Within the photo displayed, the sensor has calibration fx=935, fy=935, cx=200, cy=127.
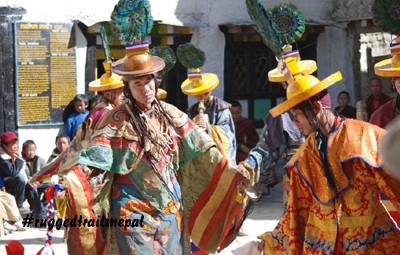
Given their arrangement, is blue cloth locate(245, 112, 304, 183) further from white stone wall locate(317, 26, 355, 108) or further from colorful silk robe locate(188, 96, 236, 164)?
white stone wall locate(317, 26, 355, 108)

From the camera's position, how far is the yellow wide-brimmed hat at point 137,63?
17.7 ft

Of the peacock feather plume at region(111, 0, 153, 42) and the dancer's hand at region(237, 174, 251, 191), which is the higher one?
the peacock feather plume at region(111, 0, 153, 42)

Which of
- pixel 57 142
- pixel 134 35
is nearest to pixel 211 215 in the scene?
pixel 134 35

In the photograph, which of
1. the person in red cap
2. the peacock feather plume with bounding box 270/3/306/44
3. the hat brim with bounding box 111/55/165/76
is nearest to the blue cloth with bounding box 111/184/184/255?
the hat brim with bounding box 111/55/165/76

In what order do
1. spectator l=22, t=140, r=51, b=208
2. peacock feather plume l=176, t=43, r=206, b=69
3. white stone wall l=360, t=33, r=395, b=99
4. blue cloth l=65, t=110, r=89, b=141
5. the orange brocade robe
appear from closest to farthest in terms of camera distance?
the orange brocade robe, peacock feather plume l=176, t=43, r=206, b=69, spectator l=22, t=140, r=51, b=208, blue cloth l=65, t=110, r=89, b=141, white stone wall l=360, t=33, r=395, b=99

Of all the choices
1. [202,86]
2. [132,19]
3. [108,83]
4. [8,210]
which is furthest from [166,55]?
[132,19]

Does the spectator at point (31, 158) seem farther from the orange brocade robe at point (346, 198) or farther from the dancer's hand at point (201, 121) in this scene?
the orange brocade robe at point (346, 198)

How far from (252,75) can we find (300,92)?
9994 millimetres

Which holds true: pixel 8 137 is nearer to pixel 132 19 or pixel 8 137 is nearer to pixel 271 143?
pixel 271 143

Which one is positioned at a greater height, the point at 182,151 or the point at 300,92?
the point at 300,92

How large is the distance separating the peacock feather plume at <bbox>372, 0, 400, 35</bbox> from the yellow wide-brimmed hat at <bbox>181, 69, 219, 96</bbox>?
3.48 m

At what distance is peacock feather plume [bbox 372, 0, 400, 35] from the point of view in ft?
18.5

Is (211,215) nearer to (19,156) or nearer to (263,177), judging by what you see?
(263,177)

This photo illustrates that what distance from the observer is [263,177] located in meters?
6.13
